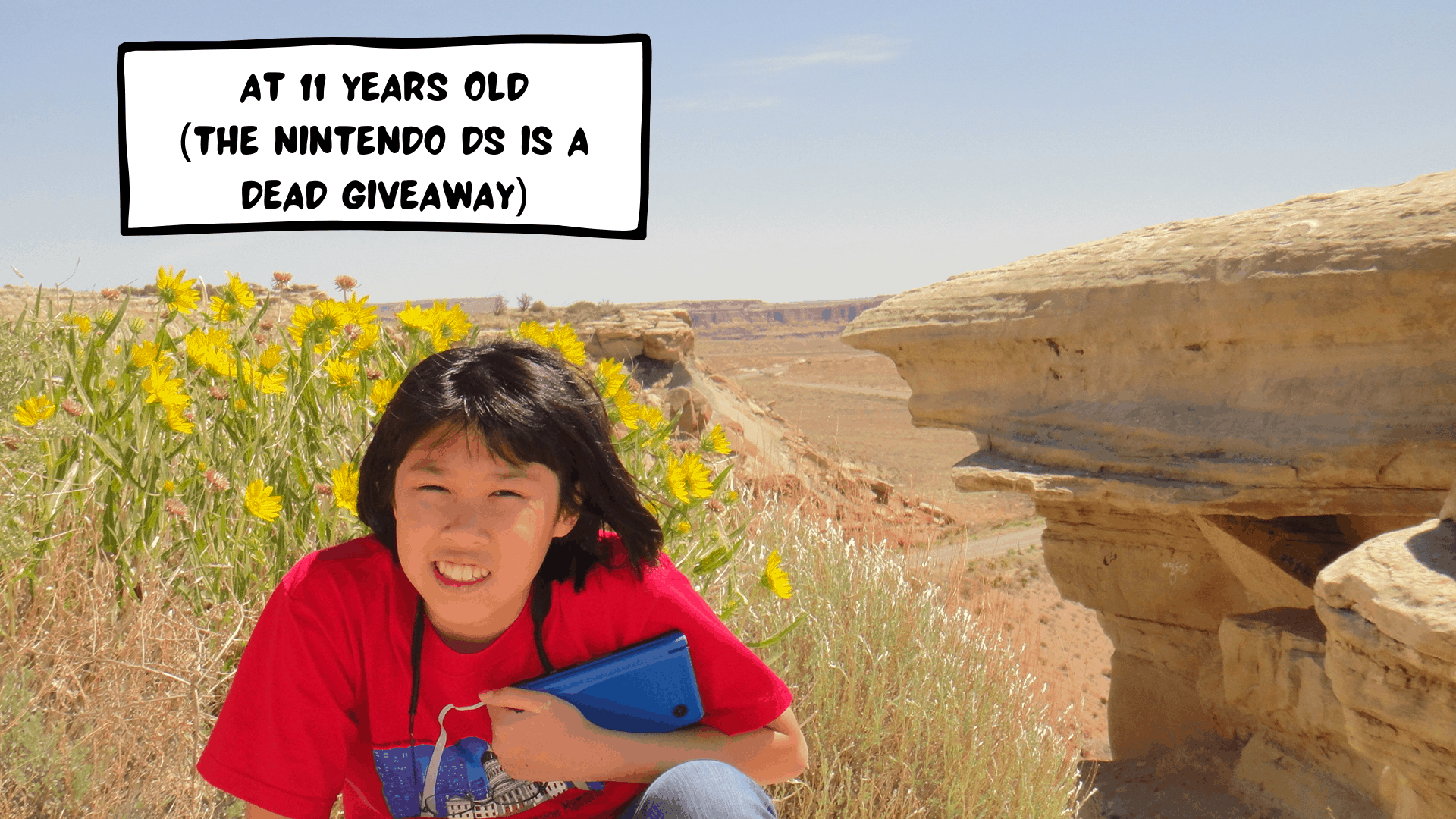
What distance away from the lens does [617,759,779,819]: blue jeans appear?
47.1 inches

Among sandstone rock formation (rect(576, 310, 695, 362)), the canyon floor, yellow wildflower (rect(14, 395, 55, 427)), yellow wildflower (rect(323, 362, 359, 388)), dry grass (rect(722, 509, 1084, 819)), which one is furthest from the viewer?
sandstone rock formation (rect(576, 310, 695, 362))

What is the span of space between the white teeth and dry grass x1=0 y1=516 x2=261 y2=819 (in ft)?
2.69

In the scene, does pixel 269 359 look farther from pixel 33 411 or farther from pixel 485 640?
pixel 485 640

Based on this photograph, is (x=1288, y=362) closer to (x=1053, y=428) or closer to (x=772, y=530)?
Result: (x=1053, y=428)

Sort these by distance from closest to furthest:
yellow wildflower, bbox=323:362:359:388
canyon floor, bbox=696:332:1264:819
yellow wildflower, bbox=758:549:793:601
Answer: yellow wildflower, bbox=758:549:793:601, yellow wildflower, bbox=323:362:359:388, canyon floor, bbox=696:332:1264:819

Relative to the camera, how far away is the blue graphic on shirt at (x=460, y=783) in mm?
1342

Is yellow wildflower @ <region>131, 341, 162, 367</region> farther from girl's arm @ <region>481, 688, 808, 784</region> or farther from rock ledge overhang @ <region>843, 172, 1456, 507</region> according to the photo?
rock ledge overhang @ <region>843, 172, 1456, 507</region>

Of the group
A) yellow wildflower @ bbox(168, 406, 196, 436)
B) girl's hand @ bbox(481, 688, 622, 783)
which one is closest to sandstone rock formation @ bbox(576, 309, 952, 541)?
yellow wildflower @ bbox(168, 406, 196, 436)

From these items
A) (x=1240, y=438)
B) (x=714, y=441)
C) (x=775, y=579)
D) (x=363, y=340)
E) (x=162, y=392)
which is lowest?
(x=775, y=579)

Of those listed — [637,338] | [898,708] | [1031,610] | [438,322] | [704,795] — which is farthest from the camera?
[637,338]

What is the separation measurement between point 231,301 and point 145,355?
1.49 feet

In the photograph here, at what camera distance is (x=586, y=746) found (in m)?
1.31

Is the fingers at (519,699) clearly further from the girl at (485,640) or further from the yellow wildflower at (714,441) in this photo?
the yellow wildflower at (714,441)

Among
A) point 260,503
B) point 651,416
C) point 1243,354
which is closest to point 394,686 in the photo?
point 260,503
